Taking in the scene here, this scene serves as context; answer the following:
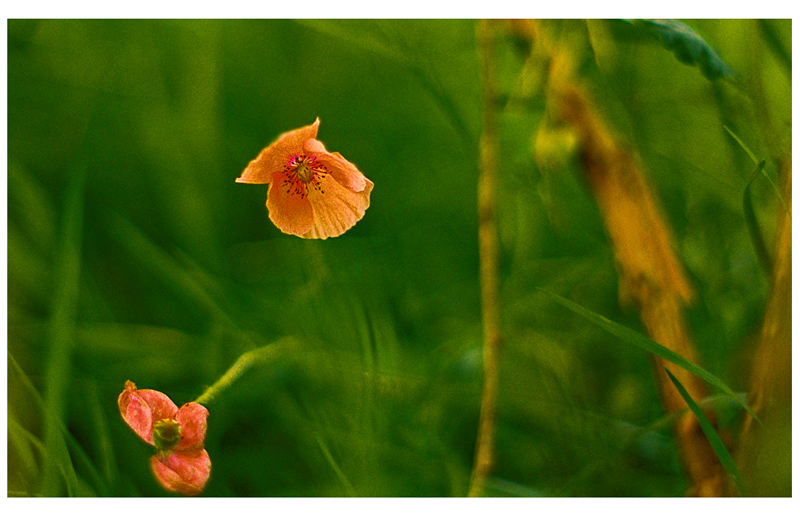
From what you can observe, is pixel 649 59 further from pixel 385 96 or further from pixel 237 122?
pixel 237 122

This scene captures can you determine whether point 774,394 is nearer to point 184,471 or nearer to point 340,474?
point 340,474

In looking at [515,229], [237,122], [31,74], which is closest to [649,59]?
[515,229]

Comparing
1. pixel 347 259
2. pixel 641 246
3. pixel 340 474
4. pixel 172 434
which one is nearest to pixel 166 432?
pixel 172 434

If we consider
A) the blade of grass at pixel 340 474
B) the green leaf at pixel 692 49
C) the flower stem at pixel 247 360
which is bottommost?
the blade of grass at pixel 340 474

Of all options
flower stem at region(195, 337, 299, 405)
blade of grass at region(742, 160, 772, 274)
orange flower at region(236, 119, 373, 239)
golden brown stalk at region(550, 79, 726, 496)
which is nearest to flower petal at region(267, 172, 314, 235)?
orange flower at region(236, 119, 373, 239)

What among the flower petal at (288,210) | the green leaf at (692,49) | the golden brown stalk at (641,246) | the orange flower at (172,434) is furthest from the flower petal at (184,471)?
the green leaf at (692,49)

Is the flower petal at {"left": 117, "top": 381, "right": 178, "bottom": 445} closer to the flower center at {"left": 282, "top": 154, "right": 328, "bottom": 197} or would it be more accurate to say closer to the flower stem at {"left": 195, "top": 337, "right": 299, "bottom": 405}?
Answer: the flower stem at {"left": 195, "top": 337, "right": 299, "bottom": 405}

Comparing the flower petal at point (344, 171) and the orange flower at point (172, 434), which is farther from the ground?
the flower petal at point (344, 171)

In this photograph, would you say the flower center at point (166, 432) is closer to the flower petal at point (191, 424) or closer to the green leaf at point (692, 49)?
the flower petal at point (191, 424)
